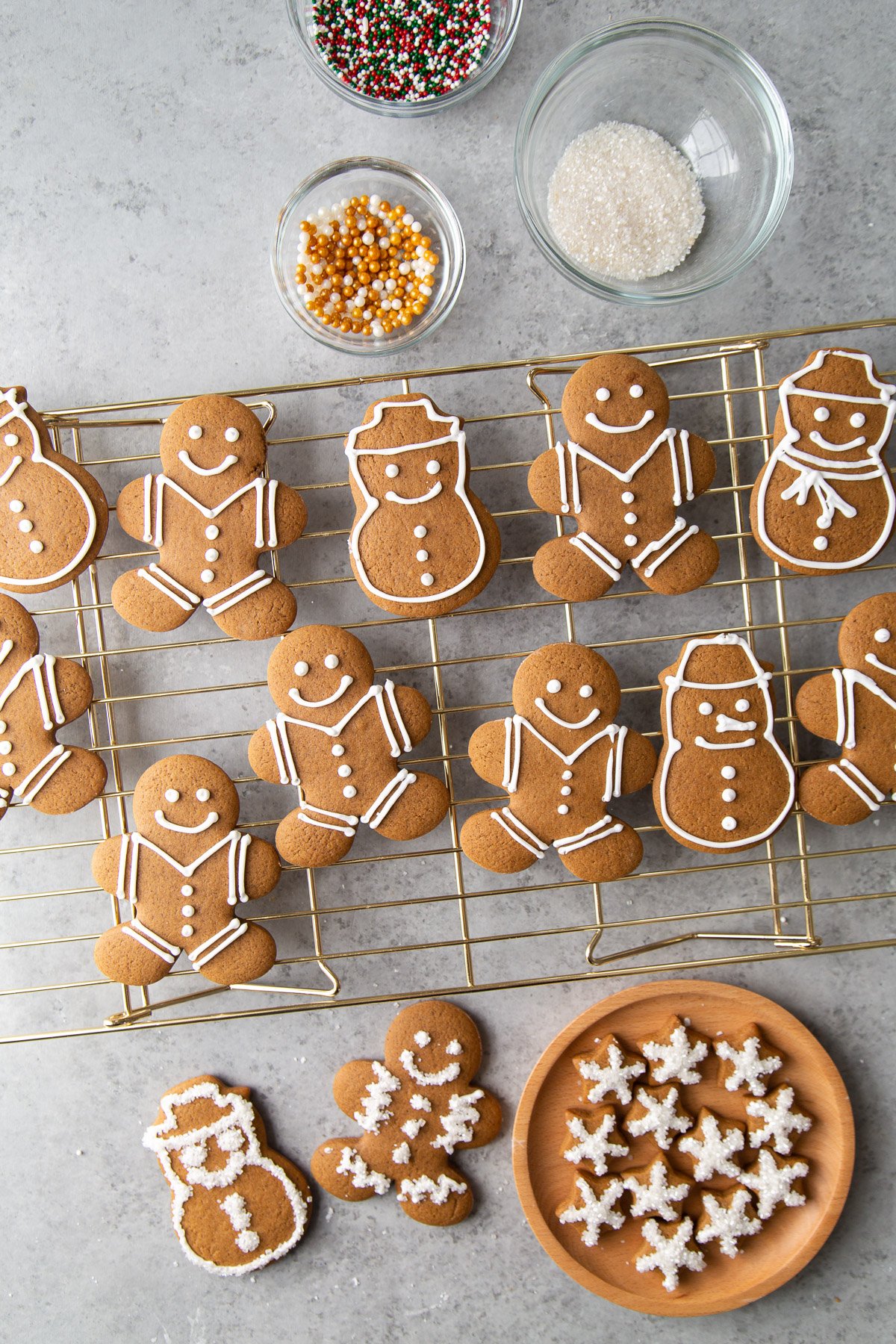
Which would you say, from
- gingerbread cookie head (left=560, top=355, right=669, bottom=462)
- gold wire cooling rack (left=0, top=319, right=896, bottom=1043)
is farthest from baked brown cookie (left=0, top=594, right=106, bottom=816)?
gingerbread cookie head (left=560, top=355, right=669, bottom=462)

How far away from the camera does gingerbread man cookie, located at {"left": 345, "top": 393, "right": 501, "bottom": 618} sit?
151 cm

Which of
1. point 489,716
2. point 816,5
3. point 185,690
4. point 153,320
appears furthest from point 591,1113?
point 816,5

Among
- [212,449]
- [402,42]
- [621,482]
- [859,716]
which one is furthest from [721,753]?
[402,42]

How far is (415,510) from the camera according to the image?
151 centimetres

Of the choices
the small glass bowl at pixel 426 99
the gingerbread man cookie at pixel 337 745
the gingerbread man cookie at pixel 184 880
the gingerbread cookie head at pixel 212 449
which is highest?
the small glass bowl at pixel 426 99

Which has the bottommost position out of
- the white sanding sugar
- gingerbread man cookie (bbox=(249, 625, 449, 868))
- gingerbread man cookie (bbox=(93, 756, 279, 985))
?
gingerbread man cookie (bbox=(93, 756, 279, 985))

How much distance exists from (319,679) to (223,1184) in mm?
992

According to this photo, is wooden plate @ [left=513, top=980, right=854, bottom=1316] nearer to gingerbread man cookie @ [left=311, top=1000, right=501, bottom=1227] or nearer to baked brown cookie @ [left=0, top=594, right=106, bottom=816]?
gingerbread man cookie @ [left=311, top=1000, right=501, bottom=1227]

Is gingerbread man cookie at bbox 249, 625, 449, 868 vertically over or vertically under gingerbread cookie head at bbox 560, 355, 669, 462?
under

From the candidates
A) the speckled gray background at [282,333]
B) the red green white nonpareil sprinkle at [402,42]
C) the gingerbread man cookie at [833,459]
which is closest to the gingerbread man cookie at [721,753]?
the gingerbread man cookie at [833,459]

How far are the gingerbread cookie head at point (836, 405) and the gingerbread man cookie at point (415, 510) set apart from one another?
55 cm

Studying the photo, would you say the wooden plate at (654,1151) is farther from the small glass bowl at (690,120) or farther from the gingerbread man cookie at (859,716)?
the small glass bowl at (690,120)

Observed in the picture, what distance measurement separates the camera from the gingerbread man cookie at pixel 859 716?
1510mm

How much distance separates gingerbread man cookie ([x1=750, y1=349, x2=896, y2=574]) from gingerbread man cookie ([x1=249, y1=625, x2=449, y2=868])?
71 cm
